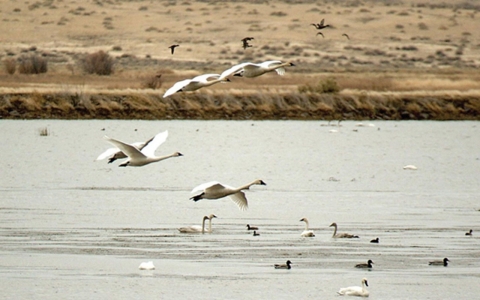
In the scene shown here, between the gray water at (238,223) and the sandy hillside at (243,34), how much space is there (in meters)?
33.1

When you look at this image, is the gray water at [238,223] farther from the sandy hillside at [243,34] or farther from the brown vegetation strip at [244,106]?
the sandy hillside at [243,34]

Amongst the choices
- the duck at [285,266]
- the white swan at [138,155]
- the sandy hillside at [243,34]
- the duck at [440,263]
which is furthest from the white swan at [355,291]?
the sandy hillside at [243,34]

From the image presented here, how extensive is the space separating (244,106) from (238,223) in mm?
32116

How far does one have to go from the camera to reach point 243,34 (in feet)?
332

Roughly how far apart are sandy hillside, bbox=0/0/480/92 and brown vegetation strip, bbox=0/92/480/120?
50.9ft

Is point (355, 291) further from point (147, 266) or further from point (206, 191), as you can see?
point (206, 191)

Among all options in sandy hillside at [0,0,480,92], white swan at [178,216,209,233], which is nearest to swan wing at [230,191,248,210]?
white swan at [178,216,209,233]

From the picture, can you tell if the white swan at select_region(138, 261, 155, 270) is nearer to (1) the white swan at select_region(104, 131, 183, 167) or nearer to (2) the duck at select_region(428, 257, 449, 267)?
(1) the white swan at select_region(104, 131, 183, 167)

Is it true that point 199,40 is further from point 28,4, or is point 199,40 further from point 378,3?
point 378,3

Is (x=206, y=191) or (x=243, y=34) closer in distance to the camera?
(x=206, y=191)

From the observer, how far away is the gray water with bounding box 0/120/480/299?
16922 mm

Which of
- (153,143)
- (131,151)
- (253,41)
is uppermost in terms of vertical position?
(131,151)

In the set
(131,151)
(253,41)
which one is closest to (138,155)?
(131,151)

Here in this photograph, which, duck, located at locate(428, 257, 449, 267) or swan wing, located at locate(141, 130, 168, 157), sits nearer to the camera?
duck, located at locate(428, 257, 449, 267)
